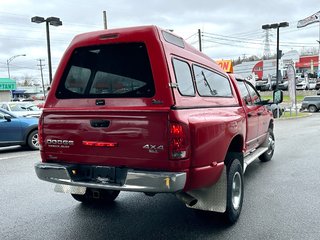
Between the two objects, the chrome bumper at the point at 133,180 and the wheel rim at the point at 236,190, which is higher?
the chrome bumper at the point at 133,180

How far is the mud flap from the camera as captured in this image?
3863 mm

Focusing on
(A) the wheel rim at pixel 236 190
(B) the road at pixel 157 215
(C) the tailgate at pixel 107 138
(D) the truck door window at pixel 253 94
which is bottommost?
(B) the road at pixel 157 215

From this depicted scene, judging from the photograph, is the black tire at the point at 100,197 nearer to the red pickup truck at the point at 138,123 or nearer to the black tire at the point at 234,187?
the red pickup truck at the point at 138,123

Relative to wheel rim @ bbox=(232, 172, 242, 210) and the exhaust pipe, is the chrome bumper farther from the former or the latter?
wheel rim @ bbox=(232, 172, 242, 210)

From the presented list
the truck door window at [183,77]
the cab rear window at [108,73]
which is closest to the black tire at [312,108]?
the truck door window at [183,77]

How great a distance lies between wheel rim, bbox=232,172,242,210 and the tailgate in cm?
147

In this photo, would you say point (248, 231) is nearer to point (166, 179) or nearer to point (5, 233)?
point (166, 179)

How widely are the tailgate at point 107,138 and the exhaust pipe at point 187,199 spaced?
637mm

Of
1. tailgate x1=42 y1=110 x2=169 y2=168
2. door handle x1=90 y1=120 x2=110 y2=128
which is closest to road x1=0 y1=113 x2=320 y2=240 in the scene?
tailgate x1=42 y1=110 x2=169 y2=168

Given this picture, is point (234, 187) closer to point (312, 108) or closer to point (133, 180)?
point (133, 180)

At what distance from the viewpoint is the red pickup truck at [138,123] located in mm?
3285

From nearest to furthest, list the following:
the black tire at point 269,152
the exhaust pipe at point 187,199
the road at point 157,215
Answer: the exhaust pipe at point 187,199 → the road at point 157,215 → the black tire at point 269,152

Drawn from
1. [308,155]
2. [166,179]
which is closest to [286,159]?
[308,155]

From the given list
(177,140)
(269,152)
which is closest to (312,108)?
(269,152)
